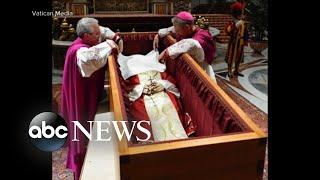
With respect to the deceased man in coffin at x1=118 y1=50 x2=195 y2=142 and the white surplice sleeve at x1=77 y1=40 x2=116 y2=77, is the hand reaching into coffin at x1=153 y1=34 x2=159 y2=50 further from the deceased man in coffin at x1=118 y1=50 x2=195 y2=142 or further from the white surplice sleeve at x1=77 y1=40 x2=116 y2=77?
the white surplice sleeve at x1=77 y1=40 x2=116 y2=77

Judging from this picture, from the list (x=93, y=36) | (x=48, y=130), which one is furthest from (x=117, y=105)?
(x=93, y=36)

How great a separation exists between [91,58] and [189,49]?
2.08 ft

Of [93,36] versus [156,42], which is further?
[156,42]

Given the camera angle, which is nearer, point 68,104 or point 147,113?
point 147,113

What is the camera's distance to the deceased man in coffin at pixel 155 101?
5.66 ft

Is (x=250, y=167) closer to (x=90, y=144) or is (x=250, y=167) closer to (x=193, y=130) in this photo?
(x=193, y=130)

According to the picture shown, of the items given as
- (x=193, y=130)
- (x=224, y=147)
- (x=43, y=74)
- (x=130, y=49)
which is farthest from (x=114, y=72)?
(x=130, y=49)

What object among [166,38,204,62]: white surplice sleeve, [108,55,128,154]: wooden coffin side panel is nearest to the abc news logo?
[108,55,128,154]: wooden coffin side panel

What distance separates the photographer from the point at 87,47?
1954 millimetres

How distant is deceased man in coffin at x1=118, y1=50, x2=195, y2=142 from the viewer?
1.72 metres

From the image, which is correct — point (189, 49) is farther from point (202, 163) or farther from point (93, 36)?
point (202, 163)

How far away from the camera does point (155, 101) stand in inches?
76.7

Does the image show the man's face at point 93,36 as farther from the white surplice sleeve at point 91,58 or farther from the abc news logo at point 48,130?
the abc news logo at point 48,130
